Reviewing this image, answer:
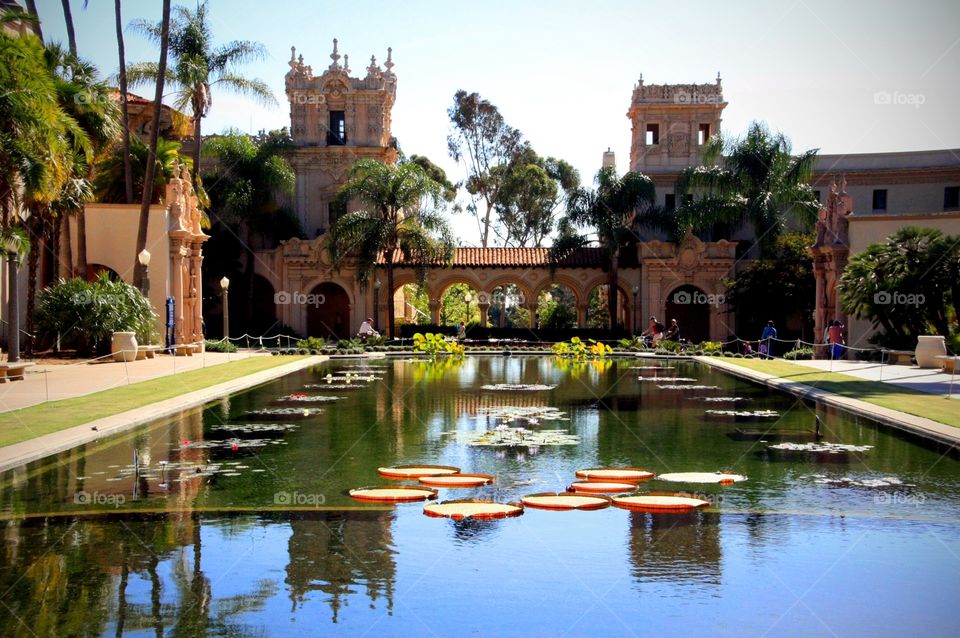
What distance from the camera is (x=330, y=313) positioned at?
5919cm

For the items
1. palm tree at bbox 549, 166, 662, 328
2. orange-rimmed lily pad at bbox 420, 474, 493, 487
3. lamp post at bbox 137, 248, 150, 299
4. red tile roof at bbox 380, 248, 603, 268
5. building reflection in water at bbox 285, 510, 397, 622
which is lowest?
building reflection in water at bbox 285, 510, 397, 622

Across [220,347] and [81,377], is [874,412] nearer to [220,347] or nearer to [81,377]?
[81,377]

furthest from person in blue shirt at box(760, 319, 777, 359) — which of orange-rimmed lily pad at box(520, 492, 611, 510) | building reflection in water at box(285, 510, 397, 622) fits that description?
building reflection in water at box(285, 510, 397, 622)

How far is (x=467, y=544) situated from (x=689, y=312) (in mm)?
48658

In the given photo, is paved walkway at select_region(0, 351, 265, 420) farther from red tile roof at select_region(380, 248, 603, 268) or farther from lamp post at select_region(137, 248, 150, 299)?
red tile roof at select_region(380, 248, 603, 268)

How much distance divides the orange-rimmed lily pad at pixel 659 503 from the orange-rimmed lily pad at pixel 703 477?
107 cm

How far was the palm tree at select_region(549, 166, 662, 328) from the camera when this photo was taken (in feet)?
167

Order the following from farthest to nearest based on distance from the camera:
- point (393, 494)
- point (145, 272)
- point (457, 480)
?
point (145, 272) < point (457, 480) < point (393, 494)

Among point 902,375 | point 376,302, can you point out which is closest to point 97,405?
point 902,375

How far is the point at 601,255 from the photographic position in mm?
54531

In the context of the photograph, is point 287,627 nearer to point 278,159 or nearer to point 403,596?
point 403,596

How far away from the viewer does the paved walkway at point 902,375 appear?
22231mm

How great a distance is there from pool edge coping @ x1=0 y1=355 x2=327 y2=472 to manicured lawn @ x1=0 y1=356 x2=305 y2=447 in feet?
0.77

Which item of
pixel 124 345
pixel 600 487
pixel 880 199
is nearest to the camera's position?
pixel 600 487
